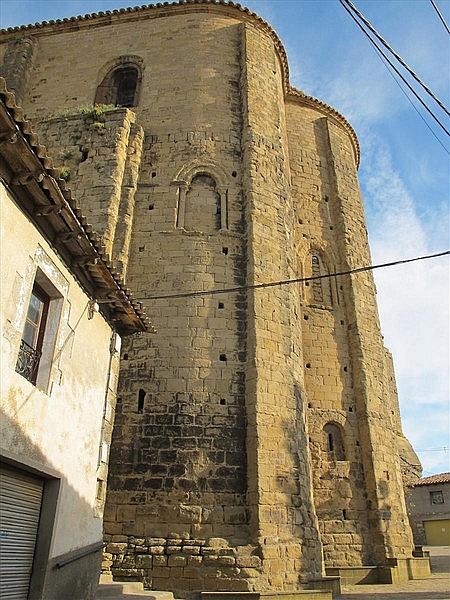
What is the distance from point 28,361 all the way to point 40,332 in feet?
1.47

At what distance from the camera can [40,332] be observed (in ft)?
20.5

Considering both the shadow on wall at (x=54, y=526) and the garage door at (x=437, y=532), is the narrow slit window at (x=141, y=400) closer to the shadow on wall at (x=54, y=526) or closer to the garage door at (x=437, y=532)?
the shadow on wall at (x=54, y=526)

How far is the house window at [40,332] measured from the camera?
592 cm

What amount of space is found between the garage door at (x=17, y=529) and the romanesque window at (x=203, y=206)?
770 cm

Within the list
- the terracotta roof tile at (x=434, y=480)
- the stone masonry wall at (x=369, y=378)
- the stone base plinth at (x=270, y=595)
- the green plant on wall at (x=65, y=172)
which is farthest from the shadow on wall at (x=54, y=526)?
the terracotta roof tile at (x=434, y=480)

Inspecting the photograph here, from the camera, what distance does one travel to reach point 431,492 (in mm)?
28062

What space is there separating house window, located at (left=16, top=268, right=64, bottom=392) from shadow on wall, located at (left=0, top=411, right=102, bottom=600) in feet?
2.40

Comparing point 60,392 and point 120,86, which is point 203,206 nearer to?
point 120,86

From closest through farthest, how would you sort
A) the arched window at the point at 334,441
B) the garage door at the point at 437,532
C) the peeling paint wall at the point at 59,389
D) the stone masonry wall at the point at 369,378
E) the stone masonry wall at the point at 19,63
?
the peeling paint wall at the point at 59,389 → the stone masonry wall at the point at 369,378 → the arched window at the point at 334,441 → the stone masonry wall at the point at 19,63 → the garage door at the point at 437,532

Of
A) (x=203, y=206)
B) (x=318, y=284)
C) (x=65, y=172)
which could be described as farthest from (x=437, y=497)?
(x=65, y=172)

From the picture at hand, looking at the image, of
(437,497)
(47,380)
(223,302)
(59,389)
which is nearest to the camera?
(47,380)

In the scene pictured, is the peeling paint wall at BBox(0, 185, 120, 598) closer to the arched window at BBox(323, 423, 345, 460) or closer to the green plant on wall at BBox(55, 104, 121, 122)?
the arched window at BBox(323, 423, 345, 460)

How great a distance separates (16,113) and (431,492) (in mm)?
28926

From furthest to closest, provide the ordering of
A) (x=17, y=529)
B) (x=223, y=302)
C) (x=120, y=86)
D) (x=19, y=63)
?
(x=19, y=63) < (x=120, y=86) < (x=223, y=302) < (x=17, y=529)
